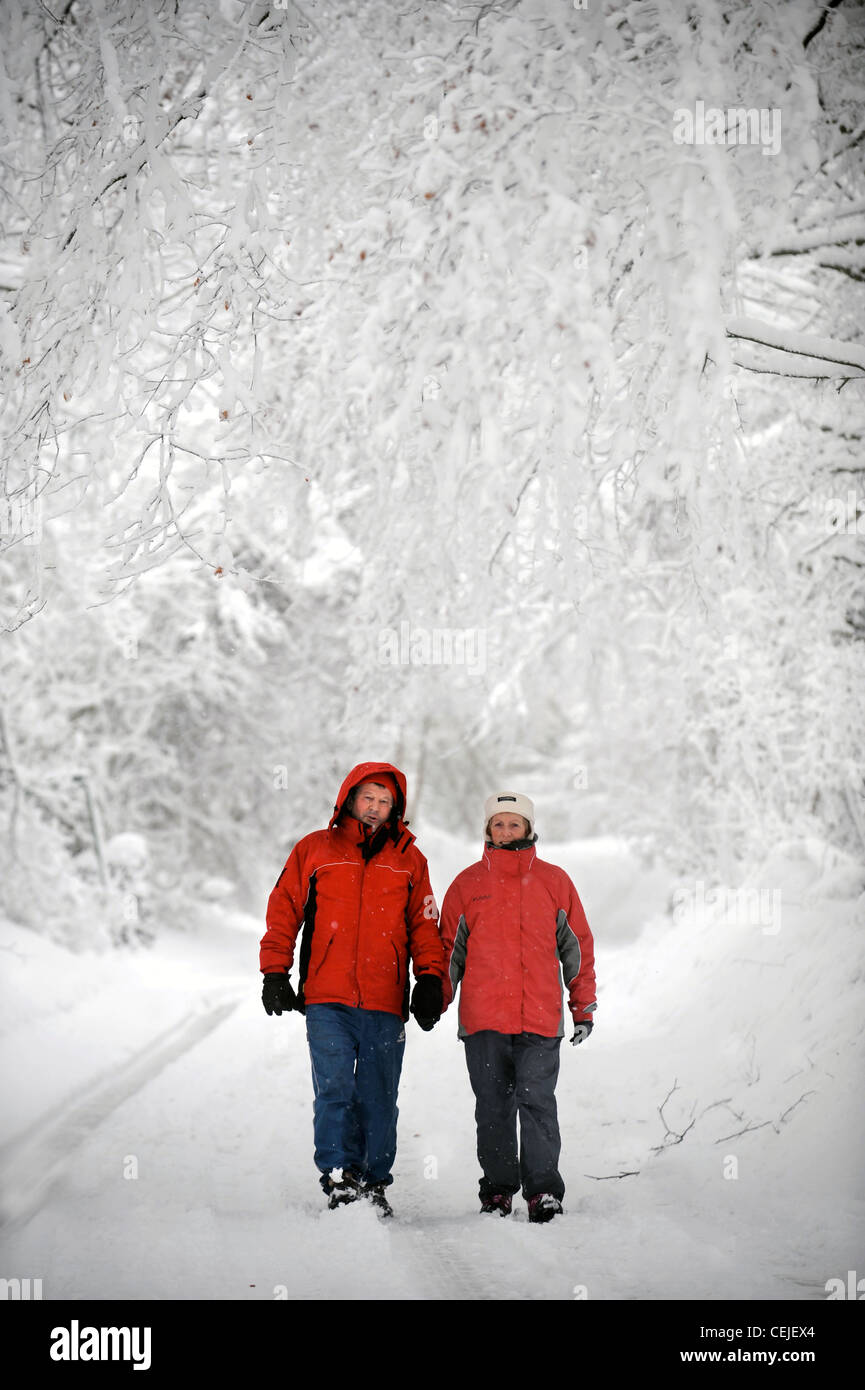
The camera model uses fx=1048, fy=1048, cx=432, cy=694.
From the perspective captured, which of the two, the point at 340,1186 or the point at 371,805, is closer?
the point at 340,1186

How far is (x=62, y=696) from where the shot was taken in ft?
54.6

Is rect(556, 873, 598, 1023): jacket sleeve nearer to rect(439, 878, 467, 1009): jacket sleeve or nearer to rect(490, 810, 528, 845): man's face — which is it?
rect(490, 810, 528, 845): man's face

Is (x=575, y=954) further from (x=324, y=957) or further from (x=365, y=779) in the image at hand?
(x=365, y=779)

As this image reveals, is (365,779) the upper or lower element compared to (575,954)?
upper

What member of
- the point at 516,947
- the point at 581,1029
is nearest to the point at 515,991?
the point at 516,947

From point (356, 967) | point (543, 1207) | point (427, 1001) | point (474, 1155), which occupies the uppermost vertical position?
point (356, 967)

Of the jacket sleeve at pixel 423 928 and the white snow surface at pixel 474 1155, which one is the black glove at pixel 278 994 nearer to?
the jacket sleeve at pixel 423 928

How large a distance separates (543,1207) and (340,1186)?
836 mm

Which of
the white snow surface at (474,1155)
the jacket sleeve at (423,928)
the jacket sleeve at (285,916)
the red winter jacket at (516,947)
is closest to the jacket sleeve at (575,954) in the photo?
the red winter jacket at (516,947)

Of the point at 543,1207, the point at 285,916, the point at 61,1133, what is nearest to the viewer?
the point at 543,1207

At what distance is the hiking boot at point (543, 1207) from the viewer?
14.1 feet

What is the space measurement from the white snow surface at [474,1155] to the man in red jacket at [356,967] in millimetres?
339

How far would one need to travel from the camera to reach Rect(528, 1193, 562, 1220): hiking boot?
4.29 metres

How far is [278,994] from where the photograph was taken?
4.36 meters
